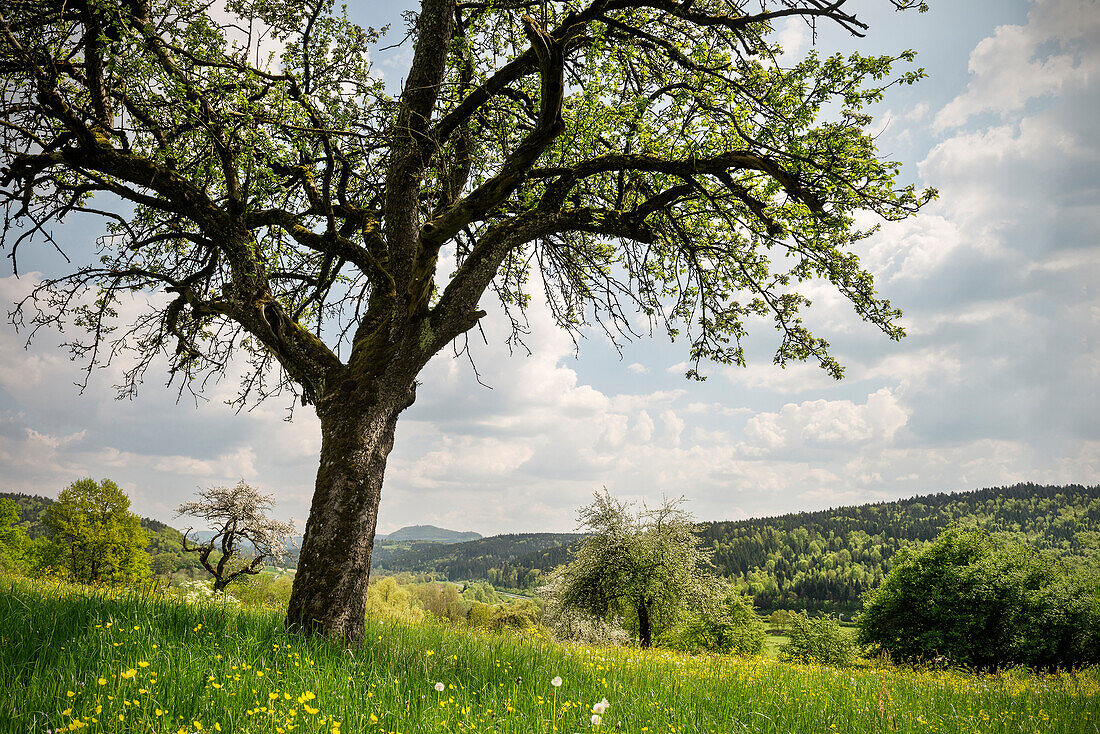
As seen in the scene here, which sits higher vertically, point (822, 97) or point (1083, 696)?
point (822, 97)

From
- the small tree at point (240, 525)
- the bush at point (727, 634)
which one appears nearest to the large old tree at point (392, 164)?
the small tree at point (240, 525)

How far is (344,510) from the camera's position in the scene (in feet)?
20.1

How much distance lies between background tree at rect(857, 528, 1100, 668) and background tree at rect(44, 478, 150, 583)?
179ft

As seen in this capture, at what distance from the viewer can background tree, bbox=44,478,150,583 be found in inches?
1393

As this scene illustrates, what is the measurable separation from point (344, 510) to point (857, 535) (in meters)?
149

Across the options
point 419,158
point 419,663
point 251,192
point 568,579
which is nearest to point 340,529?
point 419,663

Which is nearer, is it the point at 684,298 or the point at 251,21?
the point at 251,21

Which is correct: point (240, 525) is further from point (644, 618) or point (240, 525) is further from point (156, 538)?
point (156, 538)

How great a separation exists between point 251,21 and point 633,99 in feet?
18.2

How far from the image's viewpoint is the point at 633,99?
816 centimetres

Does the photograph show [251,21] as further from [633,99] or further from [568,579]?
[568,579]

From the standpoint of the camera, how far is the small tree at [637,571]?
1253 inches

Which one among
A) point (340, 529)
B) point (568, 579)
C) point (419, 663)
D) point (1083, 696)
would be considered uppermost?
point (340, 529)

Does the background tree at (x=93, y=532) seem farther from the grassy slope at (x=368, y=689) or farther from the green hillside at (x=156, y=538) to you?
the grassy slope at (x=368, y=689)
